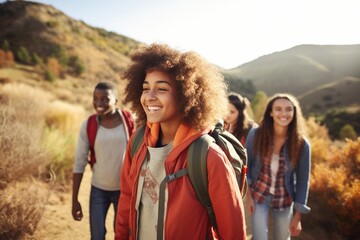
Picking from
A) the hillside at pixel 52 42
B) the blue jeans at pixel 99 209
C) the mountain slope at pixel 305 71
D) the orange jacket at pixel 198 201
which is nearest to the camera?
the orange jacket at pixel 198 201

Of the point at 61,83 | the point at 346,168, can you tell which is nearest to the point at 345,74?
the point at 61,83

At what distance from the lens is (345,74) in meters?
57.6

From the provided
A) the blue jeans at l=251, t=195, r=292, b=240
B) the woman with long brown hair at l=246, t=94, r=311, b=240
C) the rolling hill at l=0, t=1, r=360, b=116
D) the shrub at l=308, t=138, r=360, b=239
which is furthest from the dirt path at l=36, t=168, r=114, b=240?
the rolling hill at l=0, t=1, r=360, b=116

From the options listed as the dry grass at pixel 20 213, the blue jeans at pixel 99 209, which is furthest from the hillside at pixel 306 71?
the blue jeans at pixel 99 209

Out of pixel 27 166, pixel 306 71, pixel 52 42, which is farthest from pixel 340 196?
pixel 306 71

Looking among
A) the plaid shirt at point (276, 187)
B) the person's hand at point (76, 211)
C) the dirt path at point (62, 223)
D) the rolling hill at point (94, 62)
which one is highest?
the rolling hill at point (94, 62)

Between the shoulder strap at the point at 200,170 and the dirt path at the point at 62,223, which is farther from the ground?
the shoulder strap at the point at 200,170

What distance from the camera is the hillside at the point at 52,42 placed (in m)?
33.9

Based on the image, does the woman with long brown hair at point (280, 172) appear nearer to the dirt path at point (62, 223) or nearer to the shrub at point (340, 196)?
the shrub at point (340, 196)

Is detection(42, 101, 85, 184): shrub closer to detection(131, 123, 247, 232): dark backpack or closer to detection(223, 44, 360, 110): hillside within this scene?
detection(131, 123, 247, 232): dark backpack

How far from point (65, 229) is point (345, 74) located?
68.6 metres

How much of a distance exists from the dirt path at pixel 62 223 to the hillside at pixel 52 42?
93.1 ft

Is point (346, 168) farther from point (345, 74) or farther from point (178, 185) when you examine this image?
point (345, 74)

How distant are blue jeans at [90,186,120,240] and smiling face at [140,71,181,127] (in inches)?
61.2
